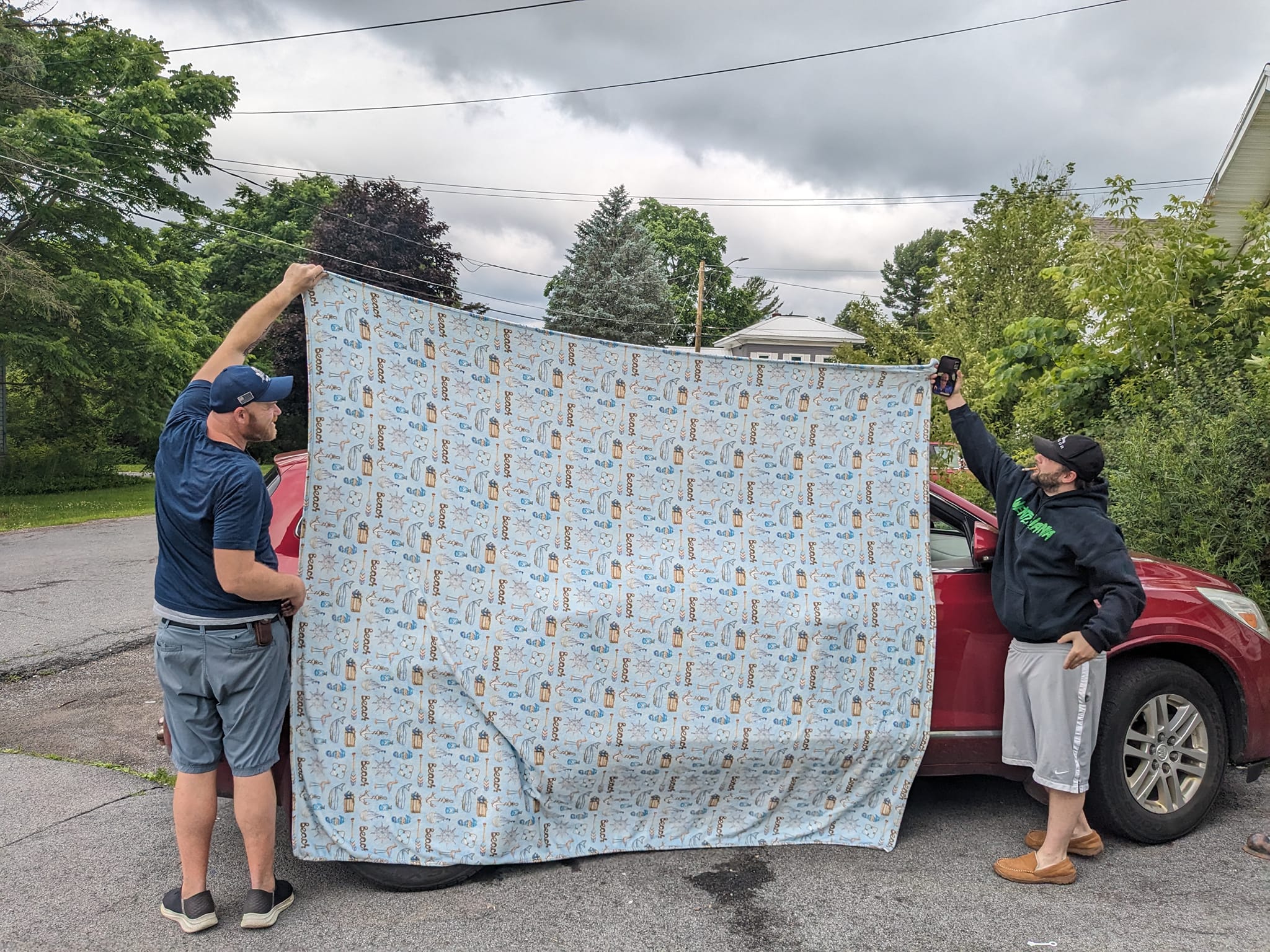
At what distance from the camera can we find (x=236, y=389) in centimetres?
309

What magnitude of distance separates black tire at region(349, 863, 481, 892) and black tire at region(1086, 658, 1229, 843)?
2.73 m

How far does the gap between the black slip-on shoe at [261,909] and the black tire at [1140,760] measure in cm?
337

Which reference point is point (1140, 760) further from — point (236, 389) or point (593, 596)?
point (236, 389)

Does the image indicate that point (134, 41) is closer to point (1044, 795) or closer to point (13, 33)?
point (13, 33)

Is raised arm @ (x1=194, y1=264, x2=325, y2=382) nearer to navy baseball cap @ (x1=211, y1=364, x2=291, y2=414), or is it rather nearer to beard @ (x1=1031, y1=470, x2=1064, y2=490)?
navy baseball cap @ (x1=211, y1=364, x2=291, y2=414)

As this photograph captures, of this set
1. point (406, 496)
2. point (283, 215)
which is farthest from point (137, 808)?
point (283, 215)

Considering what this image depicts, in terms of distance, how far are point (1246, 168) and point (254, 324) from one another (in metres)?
15.1

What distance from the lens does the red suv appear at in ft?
12.4

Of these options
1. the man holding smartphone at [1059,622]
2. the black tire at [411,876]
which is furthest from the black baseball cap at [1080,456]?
the black tire at [411,876]

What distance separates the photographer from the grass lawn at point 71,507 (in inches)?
635

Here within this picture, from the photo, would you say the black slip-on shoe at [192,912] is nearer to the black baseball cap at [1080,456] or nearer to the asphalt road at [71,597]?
the black baseball cap at [1080,456]

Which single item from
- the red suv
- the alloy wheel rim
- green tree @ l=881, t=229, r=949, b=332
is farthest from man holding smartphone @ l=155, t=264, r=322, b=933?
green tree @ l=881, t=229, r=949, b=332

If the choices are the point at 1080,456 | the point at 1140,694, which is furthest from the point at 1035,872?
the point at 1080,456

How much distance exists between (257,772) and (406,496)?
1125mm
